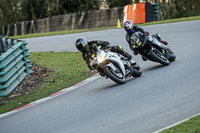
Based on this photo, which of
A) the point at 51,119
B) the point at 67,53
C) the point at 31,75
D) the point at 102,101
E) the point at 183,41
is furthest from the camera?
the point at 67,53

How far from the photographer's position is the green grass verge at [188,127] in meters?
5.89

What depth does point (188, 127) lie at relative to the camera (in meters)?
6.06

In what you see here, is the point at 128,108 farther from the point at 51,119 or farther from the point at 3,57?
the point at 3,57

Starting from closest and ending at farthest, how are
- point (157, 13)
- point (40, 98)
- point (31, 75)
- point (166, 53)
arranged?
1. point (40, 98)
2. point (166, 53)
3. point (31, 75)
4. point (157, 13)

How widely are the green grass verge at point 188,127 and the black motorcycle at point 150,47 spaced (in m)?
5.70

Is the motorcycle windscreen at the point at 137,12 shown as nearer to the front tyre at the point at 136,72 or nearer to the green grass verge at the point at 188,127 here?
the front tyre at the point at 136,72

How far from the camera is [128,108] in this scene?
814cm

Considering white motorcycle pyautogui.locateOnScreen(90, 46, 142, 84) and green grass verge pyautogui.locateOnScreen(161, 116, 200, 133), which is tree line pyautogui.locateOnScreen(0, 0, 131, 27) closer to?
white motorcycle pyautogui.locateOnScreen(90, 46, 142, 84)

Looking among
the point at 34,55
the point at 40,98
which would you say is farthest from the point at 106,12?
the point at 40,98

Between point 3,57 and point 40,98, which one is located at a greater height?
point 3,57

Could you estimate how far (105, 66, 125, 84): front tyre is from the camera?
10542mm

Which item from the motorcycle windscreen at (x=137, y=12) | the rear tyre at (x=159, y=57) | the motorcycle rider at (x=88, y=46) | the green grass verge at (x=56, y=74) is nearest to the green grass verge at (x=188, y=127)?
the motorcycle rider at (x=88, y=46)

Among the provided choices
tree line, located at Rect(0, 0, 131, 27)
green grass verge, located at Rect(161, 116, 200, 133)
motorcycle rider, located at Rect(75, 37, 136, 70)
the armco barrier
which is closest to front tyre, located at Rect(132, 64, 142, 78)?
motorcycle rider, located at Rect(75, 37, 136, 70)

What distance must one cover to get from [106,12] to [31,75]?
19.2 m
